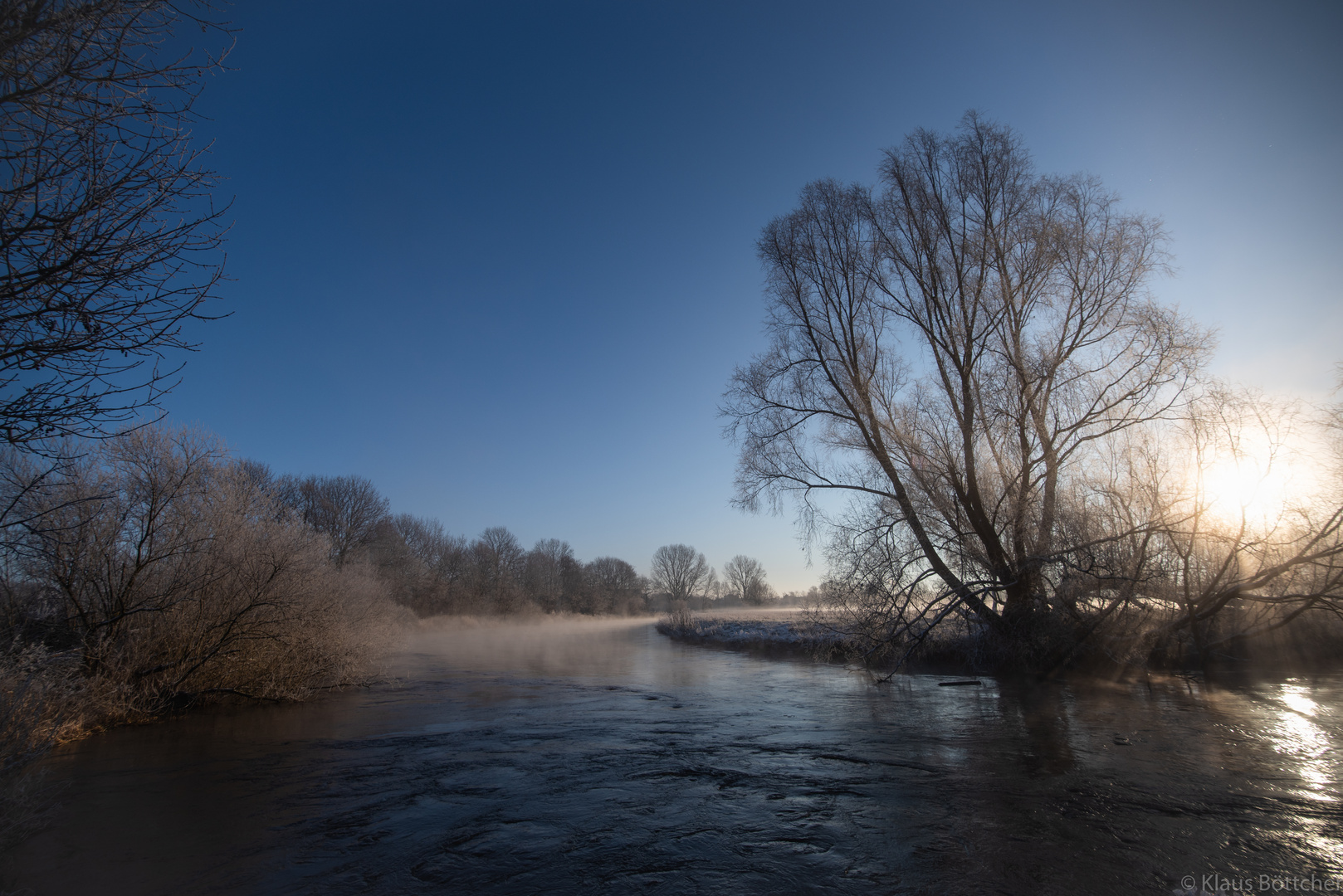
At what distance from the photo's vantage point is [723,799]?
217 inches

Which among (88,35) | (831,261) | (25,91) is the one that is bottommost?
(25,91)

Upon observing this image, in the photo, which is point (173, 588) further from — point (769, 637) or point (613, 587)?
point (613, 587)

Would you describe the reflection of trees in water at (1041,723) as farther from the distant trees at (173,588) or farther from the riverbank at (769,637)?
the distant trees at (173,588)

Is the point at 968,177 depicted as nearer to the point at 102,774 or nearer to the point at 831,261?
the point at 831,261

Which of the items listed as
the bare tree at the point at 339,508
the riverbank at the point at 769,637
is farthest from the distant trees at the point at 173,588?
the bare tree at the point at 339,508

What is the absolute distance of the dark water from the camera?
13.3 feet

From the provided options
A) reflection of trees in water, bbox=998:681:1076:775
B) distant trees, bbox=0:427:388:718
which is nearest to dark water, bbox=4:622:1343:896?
reflection of trees in water, bbox=998:681:1076:775

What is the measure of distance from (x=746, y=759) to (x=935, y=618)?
6.67m

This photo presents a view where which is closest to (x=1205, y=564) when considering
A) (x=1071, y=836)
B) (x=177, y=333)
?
(x=1071, y=836)

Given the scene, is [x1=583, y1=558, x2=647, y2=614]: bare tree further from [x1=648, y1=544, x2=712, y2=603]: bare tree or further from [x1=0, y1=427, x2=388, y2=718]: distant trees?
[x1=0, y1=427, x2=388, y2=718]: distant trees

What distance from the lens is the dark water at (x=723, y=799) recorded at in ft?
13.3

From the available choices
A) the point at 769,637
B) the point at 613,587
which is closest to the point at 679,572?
the point at 613,587

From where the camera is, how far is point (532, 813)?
5.30 metres

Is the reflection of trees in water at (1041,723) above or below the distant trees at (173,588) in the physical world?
below
